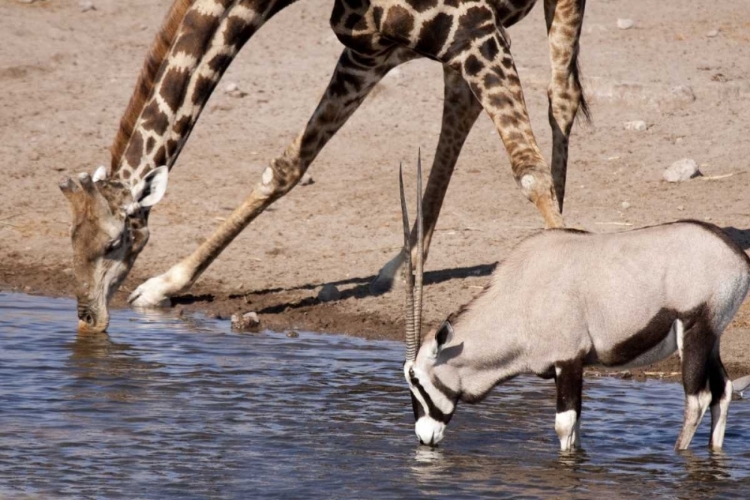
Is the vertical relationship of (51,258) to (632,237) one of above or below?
below

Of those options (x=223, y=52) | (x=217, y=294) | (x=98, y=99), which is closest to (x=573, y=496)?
→ (x=223, y=52)

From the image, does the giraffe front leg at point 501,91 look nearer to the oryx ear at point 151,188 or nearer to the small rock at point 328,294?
the oryx ear at point 151,188

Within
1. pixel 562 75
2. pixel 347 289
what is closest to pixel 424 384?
pixel 347 289

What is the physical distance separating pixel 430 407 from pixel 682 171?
6.19 metres

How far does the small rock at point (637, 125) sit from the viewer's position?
13617mm

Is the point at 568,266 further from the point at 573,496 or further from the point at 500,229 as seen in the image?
the point at 500,229

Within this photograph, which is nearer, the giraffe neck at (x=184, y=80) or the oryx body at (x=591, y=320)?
the oryx body at (x=591, y=320)

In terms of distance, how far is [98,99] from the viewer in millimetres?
15195

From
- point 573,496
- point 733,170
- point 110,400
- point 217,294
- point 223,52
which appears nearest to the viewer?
point 573,496

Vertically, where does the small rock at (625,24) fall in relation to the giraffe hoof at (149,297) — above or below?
above

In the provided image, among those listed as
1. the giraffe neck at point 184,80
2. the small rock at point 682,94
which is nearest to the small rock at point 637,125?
the small rock at point 682,94

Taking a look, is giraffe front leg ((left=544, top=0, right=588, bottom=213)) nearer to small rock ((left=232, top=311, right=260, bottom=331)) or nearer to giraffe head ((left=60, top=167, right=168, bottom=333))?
small rock ((left=232, top=311, right=260, bottom=331))

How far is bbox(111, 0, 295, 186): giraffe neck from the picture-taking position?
8.40 meters

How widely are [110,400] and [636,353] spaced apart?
9.29ft
